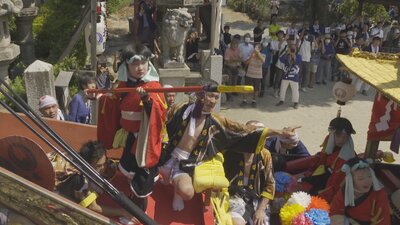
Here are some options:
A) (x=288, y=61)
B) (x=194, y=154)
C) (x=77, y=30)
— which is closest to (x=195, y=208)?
(x=194, y=154)

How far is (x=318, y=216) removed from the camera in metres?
3.83

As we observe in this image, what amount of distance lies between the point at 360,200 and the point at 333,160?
878 millimetres

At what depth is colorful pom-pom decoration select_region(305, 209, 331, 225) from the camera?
149 inches

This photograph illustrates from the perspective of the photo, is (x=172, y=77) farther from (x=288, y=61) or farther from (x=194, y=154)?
(x=194, y=154)

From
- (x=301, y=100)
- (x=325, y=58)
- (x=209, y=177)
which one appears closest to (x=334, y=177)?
(x=209, y=177)

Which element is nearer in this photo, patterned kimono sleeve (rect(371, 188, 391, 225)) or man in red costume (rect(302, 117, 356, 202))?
patterned kimono sleeve (rect(371, 188, 391, 225))

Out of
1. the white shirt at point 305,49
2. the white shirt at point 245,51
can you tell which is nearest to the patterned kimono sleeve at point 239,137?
the white shirt at point 245,51

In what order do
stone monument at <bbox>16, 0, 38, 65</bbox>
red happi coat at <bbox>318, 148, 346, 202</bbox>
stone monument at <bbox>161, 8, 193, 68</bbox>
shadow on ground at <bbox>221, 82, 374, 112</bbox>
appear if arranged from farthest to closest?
shadow on ground at <bbox>221, 82, 374, 112</bbox>
stone monument at <bbox>16, 0, 38, 65</bbox>
stone monument at <bbox>161, 8, 193, 68</bbox>
red happi coat at <bbox>318, 148, 346, 202</bbox>

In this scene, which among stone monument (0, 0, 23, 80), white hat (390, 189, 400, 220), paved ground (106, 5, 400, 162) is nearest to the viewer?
white hat (390, 189, 400, 220)

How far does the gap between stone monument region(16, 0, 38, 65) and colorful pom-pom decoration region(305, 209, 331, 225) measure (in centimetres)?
648

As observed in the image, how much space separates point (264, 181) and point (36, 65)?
3555mm

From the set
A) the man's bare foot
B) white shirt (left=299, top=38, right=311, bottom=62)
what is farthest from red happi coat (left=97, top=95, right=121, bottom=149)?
white shirt (left=299, top=38, right=311, bottom=62)

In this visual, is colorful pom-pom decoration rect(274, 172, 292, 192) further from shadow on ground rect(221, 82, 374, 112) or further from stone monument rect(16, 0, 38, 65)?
stone monument rect(16, 0, 38, 65)

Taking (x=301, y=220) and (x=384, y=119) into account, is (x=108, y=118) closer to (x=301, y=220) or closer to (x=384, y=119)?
(x=301, y=220)
